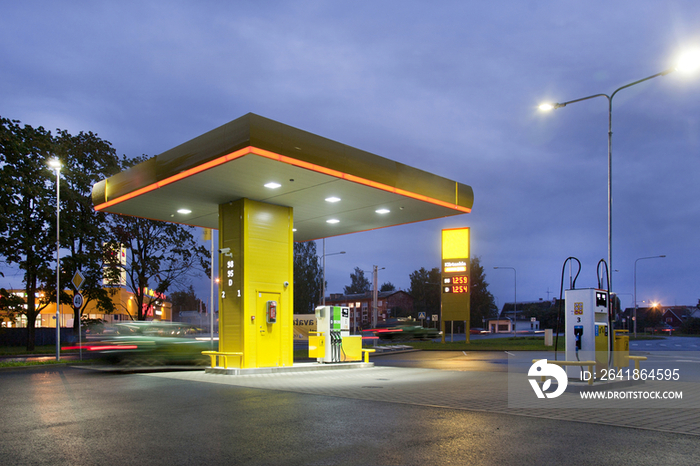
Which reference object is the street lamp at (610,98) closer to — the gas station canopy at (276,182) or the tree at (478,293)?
the gas station canopy at (276,182)

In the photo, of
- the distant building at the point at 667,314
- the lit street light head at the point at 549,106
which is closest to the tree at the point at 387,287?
the distant building at the point at 667,314

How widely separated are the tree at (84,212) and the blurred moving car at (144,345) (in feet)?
52.4

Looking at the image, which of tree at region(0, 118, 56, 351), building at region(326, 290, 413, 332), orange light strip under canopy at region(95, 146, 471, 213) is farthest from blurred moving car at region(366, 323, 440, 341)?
building at region(326, 290, 413, 332)

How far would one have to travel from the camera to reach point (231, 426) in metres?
6.89

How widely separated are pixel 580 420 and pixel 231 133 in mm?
8381

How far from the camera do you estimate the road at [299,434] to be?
527 cm

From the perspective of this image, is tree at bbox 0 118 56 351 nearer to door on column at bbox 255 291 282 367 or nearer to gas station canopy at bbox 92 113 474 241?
gas station canopy at bbox 92 113 474 241

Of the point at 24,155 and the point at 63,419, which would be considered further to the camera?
the point at 24,155

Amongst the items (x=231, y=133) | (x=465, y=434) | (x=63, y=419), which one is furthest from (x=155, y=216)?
(x=465, y=434)

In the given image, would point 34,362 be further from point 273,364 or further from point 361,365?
point 361,365

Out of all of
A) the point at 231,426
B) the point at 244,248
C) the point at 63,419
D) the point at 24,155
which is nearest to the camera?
the point at 231,426

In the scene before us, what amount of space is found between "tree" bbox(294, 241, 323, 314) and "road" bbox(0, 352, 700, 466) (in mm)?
59832

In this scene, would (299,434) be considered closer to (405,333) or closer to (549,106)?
(549,106)
